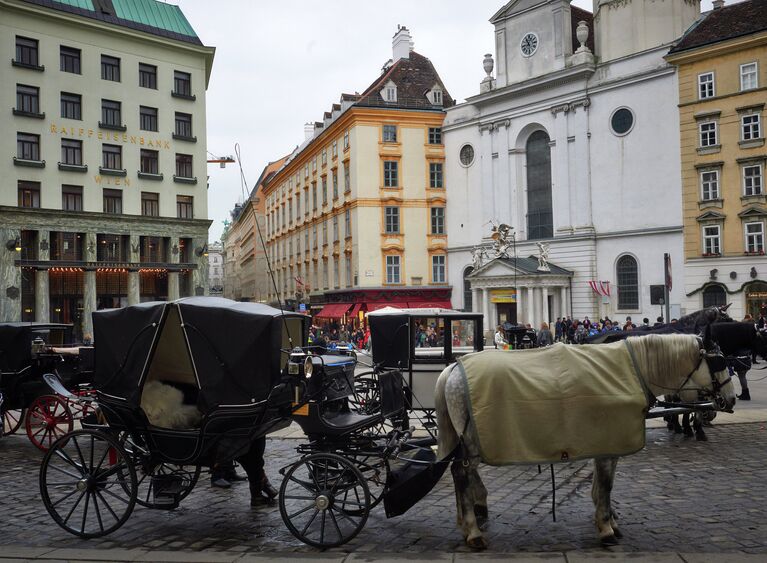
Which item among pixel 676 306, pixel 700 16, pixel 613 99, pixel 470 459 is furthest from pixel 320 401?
pixel 700 16

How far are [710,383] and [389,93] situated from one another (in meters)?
42.2

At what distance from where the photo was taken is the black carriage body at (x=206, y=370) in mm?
6766

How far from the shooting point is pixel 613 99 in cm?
3812

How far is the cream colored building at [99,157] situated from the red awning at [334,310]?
37.2ft

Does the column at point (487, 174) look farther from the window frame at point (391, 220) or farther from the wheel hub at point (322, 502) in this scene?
the wheel hub at point (322, 502)

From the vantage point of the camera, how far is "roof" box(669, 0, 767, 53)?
33719 millimetres

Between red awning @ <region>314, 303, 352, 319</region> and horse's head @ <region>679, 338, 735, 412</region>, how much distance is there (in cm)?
3947

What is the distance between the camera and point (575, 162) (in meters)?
40.2

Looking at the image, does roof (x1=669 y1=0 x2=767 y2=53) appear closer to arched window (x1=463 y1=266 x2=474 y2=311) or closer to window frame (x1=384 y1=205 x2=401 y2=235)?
arched window (x1=463 y1=266 x2=474 y2=311)

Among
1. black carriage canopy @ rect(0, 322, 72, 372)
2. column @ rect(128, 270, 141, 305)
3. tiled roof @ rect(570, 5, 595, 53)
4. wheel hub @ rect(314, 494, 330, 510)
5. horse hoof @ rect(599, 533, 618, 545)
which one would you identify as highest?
tiled roof @ rect(570, 5, 595, 53)

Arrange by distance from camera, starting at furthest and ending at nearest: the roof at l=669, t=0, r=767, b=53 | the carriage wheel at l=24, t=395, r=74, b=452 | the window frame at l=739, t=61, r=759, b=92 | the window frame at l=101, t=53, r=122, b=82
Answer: the window frame at l=101, t=53, r=122, b=82, the roof at l=669, t=0, r=767, b=53, the window frame at l=739, t=61, r=759, b=92, the carriage wheel at l=24, t=395, r=74, b=452

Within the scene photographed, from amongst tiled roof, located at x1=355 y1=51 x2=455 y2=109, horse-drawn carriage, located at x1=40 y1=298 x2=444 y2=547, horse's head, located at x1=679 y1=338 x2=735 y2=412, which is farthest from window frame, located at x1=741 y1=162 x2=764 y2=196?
horse-drawn carriage, located at x1=40 y1=298 x2=444 y2=547

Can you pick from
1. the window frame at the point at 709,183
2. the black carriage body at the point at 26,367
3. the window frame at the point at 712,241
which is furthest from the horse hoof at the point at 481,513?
the window frame at the point at 709,183

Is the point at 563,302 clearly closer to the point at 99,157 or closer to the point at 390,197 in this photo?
the point at 390,197
